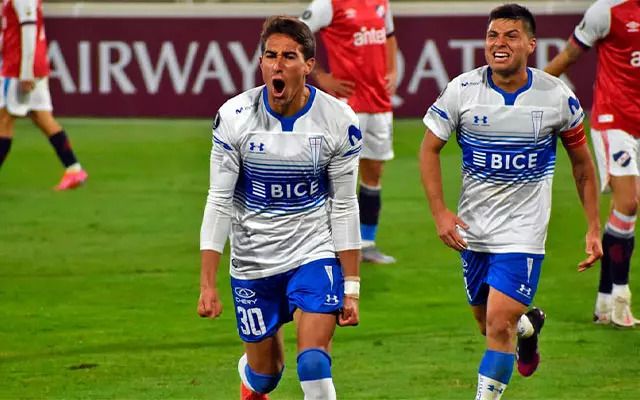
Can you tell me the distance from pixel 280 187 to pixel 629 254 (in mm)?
3910

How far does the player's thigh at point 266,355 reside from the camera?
7.48 meters

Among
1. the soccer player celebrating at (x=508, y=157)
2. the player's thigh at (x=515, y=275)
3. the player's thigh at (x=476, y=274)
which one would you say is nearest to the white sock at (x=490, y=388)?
the soccer player celebrating at (x=508, y=157)

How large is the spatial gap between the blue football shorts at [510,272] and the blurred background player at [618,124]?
2.49 meters

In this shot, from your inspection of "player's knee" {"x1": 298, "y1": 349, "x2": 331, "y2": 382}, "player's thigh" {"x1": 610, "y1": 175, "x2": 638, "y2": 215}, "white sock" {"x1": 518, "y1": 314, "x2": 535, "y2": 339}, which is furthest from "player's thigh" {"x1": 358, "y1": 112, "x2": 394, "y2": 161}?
"player's knee" {"x1": 298, "y1": 349, "x2": 331, "y2": 382}

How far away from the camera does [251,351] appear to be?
7.51 m

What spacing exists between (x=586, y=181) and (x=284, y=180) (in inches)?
67.3

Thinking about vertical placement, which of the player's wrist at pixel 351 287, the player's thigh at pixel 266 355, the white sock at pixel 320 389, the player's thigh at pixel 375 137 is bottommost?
the player's thigh at pixel 375 137

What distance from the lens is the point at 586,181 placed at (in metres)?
8.02

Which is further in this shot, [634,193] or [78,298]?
[78,298]

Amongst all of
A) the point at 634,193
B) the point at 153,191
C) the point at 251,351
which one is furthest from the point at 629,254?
the point at 153,191

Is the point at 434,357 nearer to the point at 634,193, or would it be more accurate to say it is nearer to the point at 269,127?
the point at 634,193

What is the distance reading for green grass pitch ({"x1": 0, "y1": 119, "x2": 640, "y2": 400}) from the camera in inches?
357

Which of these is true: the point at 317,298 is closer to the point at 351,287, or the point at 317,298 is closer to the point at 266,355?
the point at 351,287

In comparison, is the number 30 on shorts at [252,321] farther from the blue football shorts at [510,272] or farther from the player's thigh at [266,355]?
the blue football shorts at [510,272]
